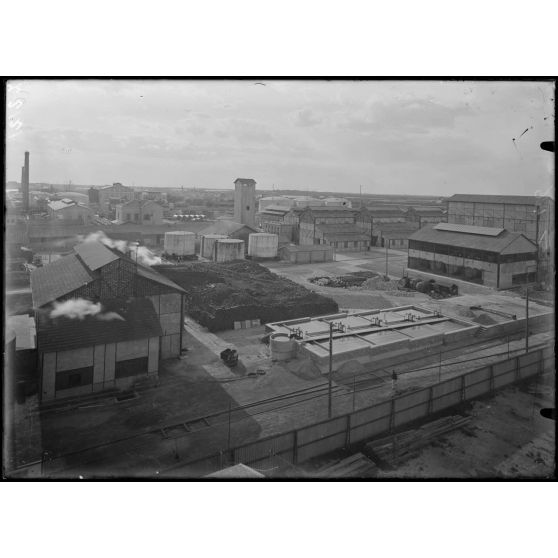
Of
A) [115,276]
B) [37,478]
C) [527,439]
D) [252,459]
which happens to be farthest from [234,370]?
[527,439]

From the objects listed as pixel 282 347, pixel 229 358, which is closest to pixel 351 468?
pixel 282 347

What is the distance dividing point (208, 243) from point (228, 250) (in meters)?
0.65

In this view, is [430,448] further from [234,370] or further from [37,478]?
[37,478]

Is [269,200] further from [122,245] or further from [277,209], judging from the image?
[122,245]

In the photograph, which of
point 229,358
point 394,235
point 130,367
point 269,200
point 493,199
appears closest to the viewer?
point 130,367

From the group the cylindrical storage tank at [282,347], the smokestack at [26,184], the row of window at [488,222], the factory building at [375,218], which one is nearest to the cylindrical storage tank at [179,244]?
the cylindrical storage tank at [282,347]

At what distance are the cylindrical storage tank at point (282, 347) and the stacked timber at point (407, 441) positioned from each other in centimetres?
288

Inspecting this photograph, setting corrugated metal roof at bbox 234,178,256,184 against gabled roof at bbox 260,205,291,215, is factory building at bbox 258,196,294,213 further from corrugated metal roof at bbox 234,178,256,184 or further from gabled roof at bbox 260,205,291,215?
corrugated metal roof at bbox 234,178,256,184

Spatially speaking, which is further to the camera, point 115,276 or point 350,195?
point 350,195

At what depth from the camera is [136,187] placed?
10234 millimetres

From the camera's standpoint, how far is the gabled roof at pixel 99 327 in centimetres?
888

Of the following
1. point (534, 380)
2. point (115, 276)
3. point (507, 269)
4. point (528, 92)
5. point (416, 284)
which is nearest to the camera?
point (528, 92)

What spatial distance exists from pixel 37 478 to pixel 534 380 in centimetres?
1012

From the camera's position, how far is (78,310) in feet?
29.9
